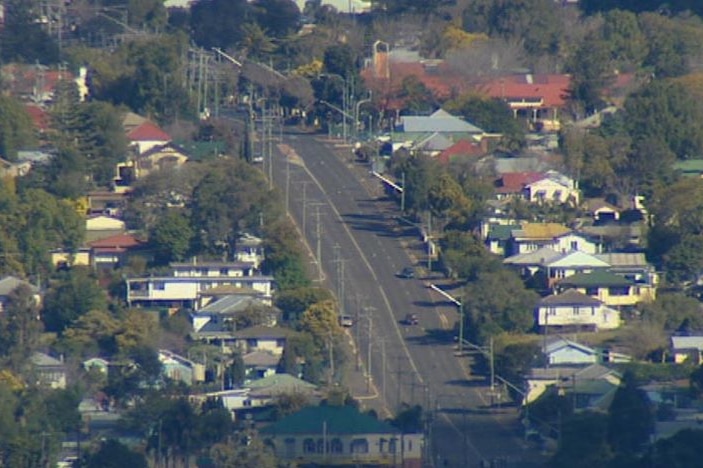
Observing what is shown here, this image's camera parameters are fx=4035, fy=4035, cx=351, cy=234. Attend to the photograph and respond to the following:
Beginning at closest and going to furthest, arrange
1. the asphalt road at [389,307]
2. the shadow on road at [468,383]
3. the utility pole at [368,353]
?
1. the asphalt road at [389,307]
2. the shadow on road at [468,383]
3. the utility pole at [368,353]

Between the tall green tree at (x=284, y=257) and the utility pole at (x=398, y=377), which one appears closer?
the utility pole at (x=398, y=377)

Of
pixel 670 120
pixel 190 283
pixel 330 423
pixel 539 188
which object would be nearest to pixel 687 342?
pixel 330 423

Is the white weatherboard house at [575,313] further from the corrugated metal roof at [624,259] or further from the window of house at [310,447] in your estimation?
the window of house at [310,447]

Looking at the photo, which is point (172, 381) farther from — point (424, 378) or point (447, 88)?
point (447, 88)

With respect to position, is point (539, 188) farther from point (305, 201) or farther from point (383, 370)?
point (383, 370)

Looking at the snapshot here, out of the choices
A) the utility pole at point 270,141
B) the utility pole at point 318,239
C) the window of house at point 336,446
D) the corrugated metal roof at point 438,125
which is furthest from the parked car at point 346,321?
the corrugated metal roof at point 438,125

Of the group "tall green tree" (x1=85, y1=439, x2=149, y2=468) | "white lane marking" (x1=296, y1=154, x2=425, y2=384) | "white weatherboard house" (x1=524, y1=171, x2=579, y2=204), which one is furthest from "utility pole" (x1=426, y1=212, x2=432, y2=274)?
"tall green tree" (x1=85, y1=439, x2=149, y2=468)

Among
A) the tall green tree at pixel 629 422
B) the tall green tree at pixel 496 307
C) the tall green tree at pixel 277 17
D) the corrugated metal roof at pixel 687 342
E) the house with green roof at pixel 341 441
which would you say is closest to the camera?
the tall green tree at pixel 629 422

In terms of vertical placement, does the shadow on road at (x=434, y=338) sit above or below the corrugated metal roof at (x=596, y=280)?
below
